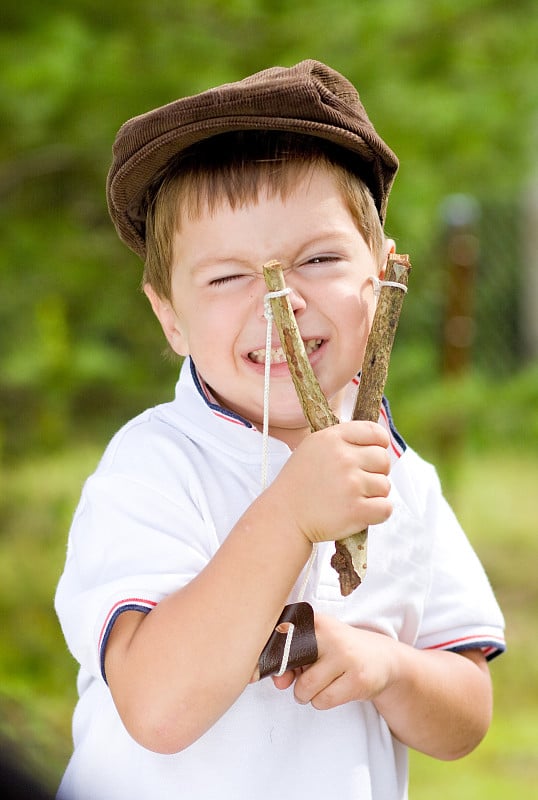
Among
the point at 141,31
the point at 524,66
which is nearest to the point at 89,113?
the point at 141,31

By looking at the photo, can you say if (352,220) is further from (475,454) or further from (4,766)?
(475,454)

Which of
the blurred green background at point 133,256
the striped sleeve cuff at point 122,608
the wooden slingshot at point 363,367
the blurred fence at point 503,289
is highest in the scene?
the blurred fence at point 503,289

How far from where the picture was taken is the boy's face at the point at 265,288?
132 cm

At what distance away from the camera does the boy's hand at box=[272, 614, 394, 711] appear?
4.18 ft

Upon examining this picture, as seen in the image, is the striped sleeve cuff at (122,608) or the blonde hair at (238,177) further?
the blonde hair at (238,177)

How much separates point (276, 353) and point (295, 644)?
14.4 inches

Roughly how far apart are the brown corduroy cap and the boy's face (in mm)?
73

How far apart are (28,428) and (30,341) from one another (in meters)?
0.52

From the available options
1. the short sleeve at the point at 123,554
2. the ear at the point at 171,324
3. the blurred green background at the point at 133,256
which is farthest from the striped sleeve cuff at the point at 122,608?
the blurred green background at the point at 133,256

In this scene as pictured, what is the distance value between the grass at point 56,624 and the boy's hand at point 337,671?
2.08 m

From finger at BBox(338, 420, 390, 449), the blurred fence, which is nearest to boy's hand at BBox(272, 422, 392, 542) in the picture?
finger at BBox(338, 420, 390, 449)

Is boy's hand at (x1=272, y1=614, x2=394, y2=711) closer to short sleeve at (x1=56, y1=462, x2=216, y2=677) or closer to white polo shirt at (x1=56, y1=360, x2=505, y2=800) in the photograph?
white polo shirt at (x1=56, y1=360, x2=505, y2=800)

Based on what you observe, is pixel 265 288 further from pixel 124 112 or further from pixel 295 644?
pixel 124 112

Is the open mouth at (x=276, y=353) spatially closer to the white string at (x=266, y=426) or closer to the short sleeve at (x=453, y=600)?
the white string at (x=266, y=426)
